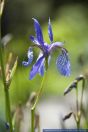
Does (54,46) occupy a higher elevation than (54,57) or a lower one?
lower

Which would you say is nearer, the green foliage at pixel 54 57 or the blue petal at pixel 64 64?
the blue petal at pixel 64 64

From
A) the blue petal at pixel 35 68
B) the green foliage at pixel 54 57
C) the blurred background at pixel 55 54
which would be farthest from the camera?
the green foliage at pixel 54 57

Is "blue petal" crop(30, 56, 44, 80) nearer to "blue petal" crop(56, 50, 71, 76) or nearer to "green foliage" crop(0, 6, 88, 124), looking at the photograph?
"blue petal" crop(56, 50, 71, 76)

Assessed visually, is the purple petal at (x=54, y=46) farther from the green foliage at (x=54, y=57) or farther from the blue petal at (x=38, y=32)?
the green foliage at (x=54, y=57)

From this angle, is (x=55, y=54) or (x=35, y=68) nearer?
(x=35, y=68)

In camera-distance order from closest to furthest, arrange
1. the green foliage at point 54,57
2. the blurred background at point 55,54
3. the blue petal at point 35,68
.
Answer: the blue petal at point 35,68 < the blurred background at point 55,54 < the green foliage at point 54,57

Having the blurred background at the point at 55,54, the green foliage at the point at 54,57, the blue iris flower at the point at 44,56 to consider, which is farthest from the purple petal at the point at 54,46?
the green foliage at the point at 54,57

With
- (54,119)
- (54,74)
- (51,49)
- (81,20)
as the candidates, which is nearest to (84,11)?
(81,20)

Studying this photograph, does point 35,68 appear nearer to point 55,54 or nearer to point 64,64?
point 64,64

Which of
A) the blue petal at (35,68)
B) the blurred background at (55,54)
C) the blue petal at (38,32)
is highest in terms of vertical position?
the blurred background at (55,54)

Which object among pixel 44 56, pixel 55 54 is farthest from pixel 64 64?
pixel 55 54
